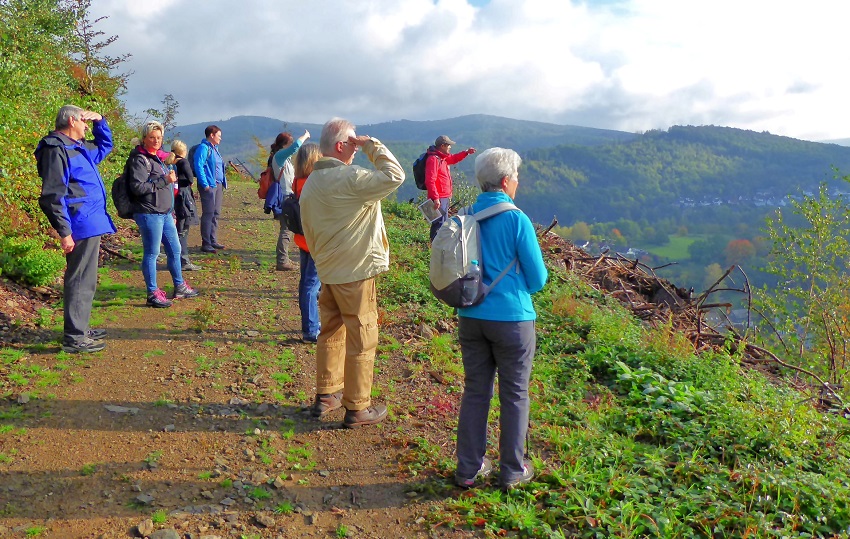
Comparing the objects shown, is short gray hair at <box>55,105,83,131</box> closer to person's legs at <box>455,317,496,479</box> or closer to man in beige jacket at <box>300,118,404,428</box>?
man in beige jacket at <box>300,118,404,428</box>

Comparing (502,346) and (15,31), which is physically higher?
(15,31)

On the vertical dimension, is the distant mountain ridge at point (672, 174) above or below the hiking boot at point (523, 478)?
above

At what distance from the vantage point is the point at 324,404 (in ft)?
15.4

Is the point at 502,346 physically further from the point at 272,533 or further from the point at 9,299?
the point at 9,299

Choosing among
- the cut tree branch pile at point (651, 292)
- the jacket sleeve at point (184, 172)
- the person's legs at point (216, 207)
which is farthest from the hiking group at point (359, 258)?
the cut tree branch pile at point (651, 292)

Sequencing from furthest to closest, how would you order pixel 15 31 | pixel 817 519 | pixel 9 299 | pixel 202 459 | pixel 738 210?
1. pixel 738 210
2. pixel 15 31
3. pixel 9 299
4. pixel 202 459
5. pixel 817 519

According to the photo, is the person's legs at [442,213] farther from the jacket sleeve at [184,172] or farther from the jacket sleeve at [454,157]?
the jacket sleeve at [184,172]

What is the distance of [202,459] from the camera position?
4000mm

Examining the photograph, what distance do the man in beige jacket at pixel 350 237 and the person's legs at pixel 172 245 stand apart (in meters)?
3.25

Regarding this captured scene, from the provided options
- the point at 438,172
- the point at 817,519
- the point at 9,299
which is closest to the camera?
the point at 817,519

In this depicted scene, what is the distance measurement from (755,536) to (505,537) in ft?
4.73

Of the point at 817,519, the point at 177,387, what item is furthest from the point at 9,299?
the point at 817,519

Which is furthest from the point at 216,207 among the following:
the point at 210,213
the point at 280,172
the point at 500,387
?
the point at 500,387

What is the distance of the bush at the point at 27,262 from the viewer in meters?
6.84
